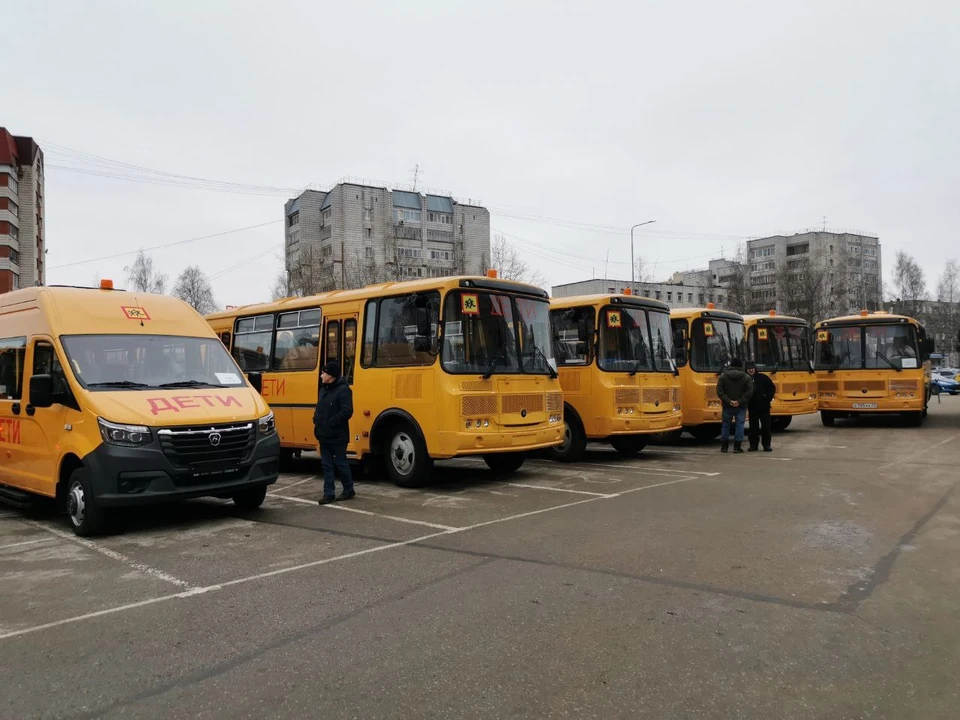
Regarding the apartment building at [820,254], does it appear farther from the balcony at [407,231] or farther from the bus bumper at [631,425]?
the bus bumper at [631,425]

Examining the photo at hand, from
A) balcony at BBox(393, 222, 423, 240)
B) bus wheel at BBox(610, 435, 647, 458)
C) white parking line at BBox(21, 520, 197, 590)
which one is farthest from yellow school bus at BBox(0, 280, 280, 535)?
balcony at BBox(393, 222, 423, 240)

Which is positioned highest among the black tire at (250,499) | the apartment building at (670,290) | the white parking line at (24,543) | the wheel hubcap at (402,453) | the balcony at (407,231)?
the balcony at (407,231)

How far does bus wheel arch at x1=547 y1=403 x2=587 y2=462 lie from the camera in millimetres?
13344

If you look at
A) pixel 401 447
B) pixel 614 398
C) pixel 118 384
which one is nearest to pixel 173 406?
pixel 118 384

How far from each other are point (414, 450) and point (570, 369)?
159 inches

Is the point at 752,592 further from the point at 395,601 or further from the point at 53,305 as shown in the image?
the point at 53,305

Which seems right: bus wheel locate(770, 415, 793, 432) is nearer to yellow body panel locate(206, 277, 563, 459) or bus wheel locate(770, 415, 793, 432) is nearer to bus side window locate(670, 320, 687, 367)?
bus side window locate(670, 320, 687, 367)

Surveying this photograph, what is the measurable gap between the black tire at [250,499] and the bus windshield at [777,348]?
13.1 m

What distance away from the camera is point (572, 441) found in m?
13.5

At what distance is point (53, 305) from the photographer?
855 centimetres

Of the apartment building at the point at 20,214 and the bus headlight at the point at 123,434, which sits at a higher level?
the apartment building at the point at 20,214

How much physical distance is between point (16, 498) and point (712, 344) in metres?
13.1

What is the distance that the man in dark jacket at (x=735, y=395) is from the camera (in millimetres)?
14297

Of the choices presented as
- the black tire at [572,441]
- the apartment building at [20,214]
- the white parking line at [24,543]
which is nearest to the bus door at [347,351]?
the black tire at [572,441]
